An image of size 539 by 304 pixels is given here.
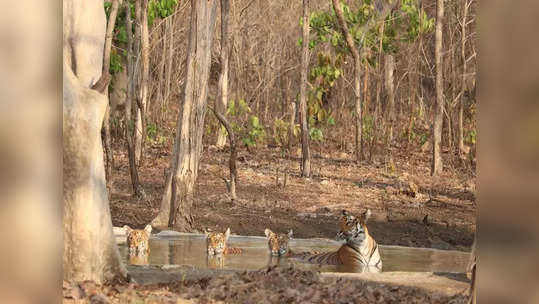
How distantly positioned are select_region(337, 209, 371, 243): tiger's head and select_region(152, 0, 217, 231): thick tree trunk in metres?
2.12

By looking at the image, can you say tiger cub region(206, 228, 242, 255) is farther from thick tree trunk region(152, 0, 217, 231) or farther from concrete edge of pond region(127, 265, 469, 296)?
thick tree trunk region(152, 0, 217, 231)

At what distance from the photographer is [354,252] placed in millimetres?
8328

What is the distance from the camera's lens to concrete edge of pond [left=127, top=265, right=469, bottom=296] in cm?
639

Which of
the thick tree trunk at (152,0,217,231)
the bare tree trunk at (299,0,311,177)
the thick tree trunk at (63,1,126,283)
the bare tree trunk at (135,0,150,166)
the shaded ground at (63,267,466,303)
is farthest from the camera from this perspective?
the bare tree trunk at (299,0,311,177)

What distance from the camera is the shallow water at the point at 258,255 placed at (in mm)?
8102

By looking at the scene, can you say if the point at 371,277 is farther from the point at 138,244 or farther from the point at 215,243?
the point at 138,244

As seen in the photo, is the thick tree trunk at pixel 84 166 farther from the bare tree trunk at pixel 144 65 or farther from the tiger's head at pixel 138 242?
the bare tree trunk at pixel 144 65

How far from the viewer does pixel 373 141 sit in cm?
1617

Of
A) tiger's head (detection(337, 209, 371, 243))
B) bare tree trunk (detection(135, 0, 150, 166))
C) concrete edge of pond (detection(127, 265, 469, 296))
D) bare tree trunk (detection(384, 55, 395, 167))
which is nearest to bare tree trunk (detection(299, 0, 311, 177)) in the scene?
bare tree trunk (detection(384, 55, 395, 167))

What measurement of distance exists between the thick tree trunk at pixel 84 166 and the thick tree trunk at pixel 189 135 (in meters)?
3.84

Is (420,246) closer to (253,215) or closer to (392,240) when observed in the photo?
(392,240)

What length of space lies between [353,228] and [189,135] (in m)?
2.37

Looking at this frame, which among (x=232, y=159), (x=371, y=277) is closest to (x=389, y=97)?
(x=232, y=159)
